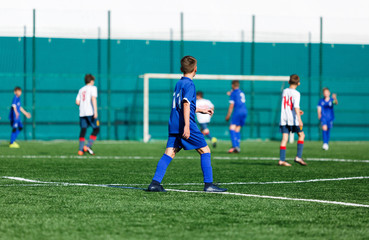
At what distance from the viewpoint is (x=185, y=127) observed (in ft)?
24.3

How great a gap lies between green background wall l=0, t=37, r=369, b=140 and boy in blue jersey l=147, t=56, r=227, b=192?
1875 centimetres

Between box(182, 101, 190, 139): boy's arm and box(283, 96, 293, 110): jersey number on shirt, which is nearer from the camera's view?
box(182, 101, 190, 139): boy's arm

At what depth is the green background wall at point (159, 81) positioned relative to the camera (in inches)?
1035

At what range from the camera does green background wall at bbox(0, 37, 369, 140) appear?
26.3 m

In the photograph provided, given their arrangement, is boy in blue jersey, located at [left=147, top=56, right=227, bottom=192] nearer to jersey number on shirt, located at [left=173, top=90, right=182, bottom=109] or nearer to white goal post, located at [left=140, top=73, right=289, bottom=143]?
jersey number on shirt, located at [left=173, top=90, right=182, bottom=109]

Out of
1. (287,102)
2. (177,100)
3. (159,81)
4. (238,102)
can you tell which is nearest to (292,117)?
(287,102)

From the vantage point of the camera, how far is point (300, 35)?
2827 cm

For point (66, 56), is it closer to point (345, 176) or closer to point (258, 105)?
point (258, 105)

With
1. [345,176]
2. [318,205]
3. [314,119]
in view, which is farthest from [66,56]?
[318,205]

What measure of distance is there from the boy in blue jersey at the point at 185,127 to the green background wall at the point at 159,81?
18748mm

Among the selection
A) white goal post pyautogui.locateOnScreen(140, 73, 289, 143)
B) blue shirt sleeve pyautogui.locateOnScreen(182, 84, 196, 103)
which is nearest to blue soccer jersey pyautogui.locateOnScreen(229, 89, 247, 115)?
white goal post pyautogui.locateOnScreen(140, 73, 289, 143)

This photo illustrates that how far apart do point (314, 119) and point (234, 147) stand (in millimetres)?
11494

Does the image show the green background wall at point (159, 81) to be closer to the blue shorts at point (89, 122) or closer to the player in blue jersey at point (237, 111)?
the player in blue jersey at point (237, 111)

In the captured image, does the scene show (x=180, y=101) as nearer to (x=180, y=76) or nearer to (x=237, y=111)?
(x=237, y=111)
